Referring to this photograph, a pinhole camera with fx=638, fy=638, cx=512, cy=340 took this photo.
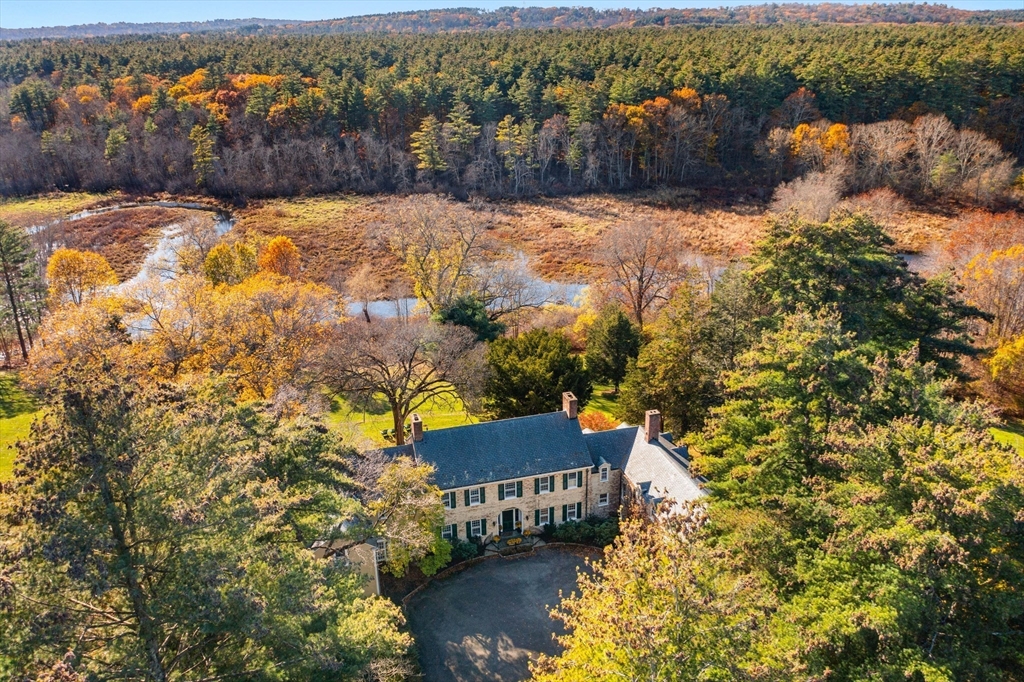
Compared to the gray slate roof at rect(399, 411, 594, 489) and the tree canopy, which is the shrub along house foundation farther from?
the tree canopy

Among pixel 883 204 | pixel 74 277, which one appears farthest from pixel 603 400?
pixel 74 277

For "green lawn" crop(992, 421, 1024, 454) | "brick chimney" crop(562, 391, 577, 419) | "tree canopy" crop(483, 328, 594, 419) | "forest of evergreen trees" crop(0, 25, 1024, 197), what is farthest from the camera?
"forest of evergreen trees" crop(0, 25, 1024, 197)

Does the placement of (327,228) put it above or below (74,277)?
below

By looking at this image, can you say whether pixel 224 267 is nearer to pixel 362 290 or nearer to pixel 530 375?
pixel 362 290

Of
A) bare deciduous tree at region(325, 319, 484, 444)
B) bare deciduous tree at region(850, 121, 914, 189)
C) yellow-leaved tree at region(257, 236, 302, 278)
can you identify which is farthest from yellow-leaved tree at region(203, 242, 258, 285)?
bare deciduous tree at region(850, 121, 914, 189)

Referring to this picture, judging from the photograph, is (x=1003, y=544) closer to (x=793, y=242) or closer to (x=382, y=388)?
(x=793, y=242)

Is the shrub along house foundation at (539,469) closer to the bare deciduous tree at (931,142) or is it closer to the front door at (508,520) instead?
the front door at (508,520)
